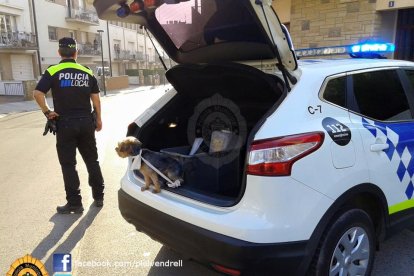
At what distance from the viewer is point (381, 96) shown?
294 centimetres

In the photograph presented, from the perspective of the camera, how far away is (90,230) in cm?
394

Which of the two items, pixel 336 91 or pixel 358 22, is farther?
pixel 358 22

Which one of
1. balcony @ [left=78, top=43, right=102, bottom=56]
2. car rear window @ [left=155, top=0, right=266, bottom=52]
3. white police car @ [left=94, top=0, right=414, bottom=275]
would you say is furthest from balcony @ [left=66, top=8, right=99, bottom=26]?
white police car @ [left=94, top=0, right=414, bottom=275]

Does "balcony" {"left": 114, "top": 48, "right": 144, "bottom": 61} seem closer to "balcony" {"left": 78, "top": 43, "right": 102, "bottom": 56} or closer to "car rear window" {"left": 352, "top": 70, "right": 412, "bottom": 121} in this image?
"balcony" {"left": 78, "top": 43, "right": 102, "bottom": 56}

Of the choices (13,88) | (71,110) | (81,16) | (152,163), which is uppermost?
(81,16)

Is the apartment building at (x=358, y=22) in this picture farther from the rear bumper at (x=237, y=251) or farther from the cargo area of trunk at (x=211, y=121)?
the rear bumper at (x=237, y=251)

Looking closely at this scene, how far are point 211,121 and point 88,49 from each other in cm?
4098

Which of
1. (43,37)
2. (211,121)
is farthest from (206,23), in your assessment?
→ (43,37)

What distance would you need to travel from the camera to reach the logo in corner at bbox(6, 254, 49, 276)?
3157 mm

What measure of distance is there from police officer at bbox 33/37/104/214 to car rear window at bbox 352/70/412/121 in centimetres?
290

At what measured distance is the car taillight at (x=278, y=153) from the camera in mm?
2188

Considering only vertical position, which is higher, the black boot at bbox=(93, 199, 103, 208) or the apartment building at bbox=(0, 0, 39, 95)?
the apartment building at bbox=(0, 0, 39, 95)

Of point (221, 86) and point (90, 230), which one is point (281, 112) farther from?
point (90, 230)

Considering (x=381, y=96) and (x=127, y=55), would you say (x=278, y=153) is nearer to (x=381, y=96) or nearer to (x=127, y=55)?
(x=381, y=96)
